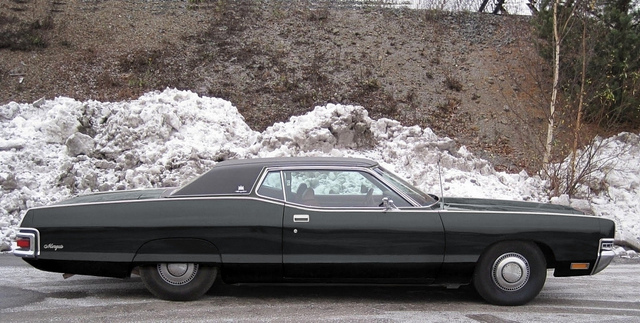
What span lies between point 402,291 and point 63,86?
12057mm

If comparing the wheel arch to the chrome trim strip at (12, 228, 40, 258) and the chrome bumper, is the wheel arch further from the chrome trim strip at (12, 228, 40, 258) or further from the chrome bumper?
the chrome bumper

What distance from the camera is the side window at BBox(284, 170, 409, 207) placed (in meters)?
5.89

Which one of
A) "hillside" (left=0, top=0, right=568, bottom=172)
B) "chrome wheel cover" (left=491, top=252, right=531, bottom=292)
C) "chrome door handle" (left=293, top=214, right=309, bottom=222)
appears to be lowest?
"chrome wheel cover" (left=491, top=252, right=531, bottom=292)

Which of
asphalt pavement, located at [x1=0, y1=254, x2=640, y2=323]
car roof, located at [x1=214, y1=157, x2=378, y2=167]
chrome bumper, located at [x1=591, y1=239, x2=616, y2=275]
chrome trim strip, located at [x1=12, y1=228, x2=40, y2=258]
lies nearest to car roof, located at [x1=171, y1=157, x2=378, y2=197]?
car roof, located at [x1=214, y1=157, x2=378, y2=167]

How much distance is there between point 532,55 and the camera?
18234mm

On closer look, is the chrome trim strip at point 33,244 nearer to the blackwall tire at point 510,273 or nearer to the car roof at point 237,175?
the car roof at point 237,175

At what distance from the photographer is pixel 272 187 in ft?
19.4

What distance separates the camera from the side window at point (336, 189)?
5887 mm

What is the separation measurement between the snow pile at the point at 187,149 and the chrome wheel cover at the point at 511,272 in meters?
4.86

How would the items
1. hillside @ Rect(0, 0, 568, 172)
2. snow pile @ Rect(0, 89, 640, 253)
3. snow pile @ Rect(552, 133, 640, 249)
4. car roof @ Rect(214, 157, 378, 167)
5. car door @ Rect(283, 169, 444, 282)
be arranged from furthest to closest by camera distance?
hillside @ Rect(0, 0, 568, 172) → snow pile @ Rect(0, 89, 640, 253) → snow pile @ Rect(552, 133, 640, 249) → car roof @ Rect(214, 157, 378, 167) → car door @ Rect(283, 169, 444, 282)

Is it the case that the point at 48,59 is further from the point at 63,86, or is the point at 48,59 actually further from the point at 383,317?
the point at 383,317

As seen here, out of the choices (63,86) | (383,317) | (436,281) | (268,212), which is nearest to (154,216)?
(268,212)

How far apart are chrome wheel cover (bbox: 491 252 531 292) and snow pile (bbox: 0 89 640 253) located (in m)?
4.86

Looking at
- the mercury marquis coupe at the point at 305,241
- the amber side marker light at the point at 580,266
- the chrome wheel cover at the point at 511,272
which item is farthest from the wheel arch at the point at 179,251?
→ the amber side marker light at the point at 580,266
